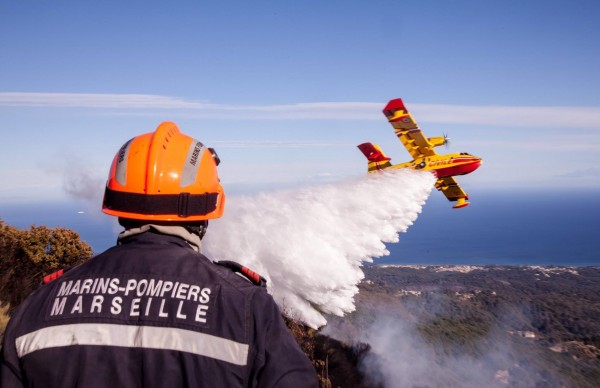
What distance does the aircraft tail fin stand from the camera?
33.2 meters

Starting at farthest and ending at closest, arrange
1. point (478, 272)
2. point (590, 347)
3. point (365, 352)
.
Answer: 1. point (478, 272)
2. point (590, 347)
3. point (365, 352)

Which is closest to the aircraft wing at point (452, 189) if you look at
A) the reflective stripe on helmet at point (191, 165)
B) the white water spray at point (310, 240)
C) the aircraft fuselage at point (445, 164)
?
the aircraft fuselage at point (445, 164)

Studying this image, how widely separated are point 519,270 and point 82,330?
216 meters

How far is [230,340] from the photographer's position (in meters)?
2.70

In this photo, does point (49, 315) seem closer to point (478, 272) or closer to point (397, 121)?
point (397, 121)

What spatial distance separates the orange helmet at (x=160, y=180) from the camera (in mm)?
3377

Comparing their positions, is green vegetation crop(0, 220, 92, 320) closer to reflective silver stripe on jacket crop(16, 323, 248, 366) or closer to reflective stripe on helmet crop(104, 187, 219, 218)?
reflective stripe on helmet crop(104, 187, 219, 218)

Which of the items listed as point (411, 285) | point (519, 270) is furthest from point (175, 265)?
point (519, 270)

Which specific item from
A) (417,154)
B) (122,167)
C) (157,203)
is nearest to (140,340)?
(157,203)

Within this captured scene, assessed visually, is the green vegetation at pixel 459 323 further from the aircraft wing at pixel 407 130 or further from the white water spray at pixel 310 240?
the aircraft wing at pixel 407 130

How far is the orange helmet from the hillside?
25089 millimetres

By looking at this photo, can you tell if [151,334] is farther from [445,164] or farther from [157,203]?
[445,164]

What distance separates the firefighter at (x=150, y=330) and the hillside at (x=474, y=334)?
2534cm

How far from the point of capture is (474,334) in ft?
332
